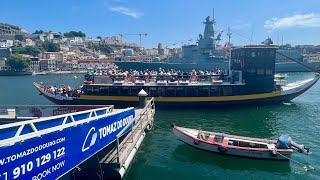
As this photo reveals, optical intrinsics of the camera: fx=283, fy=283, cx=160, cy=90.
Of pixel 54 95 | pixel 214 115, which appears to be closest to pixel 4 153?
pixel 214 115

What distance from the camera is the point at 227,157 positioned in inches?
798

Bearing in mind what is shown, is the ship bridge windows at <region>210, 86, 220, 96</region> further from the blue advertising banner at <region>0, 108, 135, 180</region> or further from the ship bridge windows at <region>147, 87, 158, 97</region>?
the blue advertising banner at <region>0, 108, 135, 180</region>

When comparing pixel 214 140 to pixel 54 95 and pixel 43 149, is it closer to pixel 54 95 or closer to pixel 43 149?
pixel 43 149

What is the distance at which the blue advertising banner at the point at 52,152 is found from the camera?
7.84 meters

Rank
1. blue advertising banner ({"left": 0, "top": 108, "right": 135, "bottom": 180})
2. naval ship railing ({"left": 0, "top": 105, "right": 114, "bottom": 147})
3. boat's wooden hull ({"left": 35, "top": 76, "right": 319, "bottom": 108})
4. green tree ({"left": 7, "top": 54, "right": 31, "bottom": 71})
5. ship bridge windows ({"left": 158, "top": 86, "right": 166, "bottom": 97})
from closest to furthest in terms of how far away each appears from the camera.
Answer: blue advertising banner ({"left": 0, "top": 108, "right": 135, "bottom": 180}) → naval ship railing ({"left": 0, "top": 105, "right": 114, "bottom": 147}) → boat's wooden hull ({"left": 35, "top": 76, "right": 319, "bottom": 108}) → ship bridge windows ({"left": 158, "top": 86, "right": 166, "bottom": 97}) → green tree ({"left": 7, "top": 54, "right": 31, "bottom": 71})

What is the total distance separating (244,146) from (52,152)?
15099 mm

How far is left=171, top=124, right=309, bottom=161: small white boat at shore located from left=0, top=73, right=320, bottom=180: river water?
0.49 m


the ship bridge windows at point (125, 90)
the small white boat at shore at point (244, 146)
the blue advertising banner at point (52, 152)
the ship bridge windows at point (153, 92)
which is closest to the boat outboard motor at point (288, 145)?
the small white boat at shore at point (244, 146)

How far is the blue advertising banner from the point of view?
7.84 m

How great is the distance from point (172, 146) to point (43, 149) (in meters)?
15.3

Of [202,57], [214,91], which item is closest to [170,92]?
[214,91]

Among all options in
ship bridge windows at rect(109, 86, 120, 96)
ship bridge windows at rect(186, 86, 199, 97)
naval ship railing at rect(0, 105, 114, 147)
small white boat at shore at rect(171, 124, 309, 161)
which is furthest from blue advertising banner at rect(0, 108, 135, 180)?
ship bridge windows at rect(186, 86, 199, 97)

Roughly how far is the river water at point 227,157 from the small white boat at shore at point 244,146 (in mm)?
490

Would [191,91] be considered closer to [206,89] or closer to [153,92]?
[206,89]
